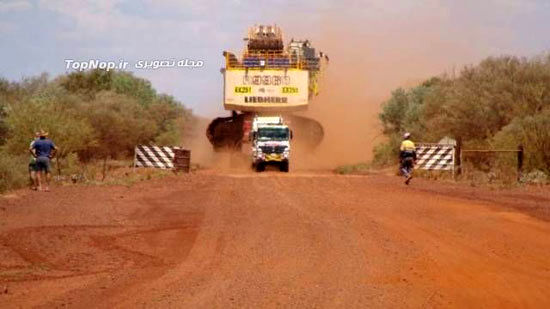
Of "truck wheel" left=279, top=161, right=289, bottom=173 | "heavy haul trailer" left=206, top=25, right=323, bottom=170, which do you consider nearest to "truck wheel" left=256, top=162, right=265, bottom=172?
"truck wheel" left=279, top=161, right=289, bottom=173

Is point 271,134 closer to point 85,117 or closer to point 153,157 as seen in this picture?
point 153,157

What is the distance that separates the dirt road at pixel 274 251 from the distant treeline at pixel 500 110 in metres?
8.61

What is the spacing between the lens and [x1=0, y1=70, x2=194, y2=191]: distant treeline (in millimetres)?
40031

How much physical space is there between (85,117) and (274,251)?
41.1 meters

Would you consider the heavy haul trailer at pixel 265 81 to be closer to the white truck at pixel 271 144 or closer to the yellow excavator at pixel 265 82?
the yellow excavator at pixel 265 82

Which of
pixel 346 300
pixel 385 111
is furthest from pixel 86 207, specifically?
pixel 385 111

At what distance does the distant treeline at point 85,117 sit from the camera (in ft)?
131

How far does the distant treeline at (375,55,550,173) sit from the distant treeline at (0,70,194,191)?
16.1 metres

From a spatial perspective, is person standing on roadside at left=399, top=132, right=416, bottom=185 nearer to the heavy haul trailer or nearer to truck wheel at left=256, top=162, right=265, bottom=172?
truck wheel at left=256, top=162, right=265, bottom=172

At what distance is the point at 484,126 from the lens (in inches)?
1602

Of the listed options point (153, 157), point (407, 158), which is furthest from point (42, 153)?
point (407, 158)

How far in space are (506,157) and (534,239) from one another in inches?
748

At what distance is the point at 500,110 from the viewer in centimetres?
3997

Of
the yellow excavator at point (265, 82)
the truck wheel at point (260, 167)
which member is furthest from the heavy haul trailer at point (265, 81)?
the truck wheel at point (260, 167)
